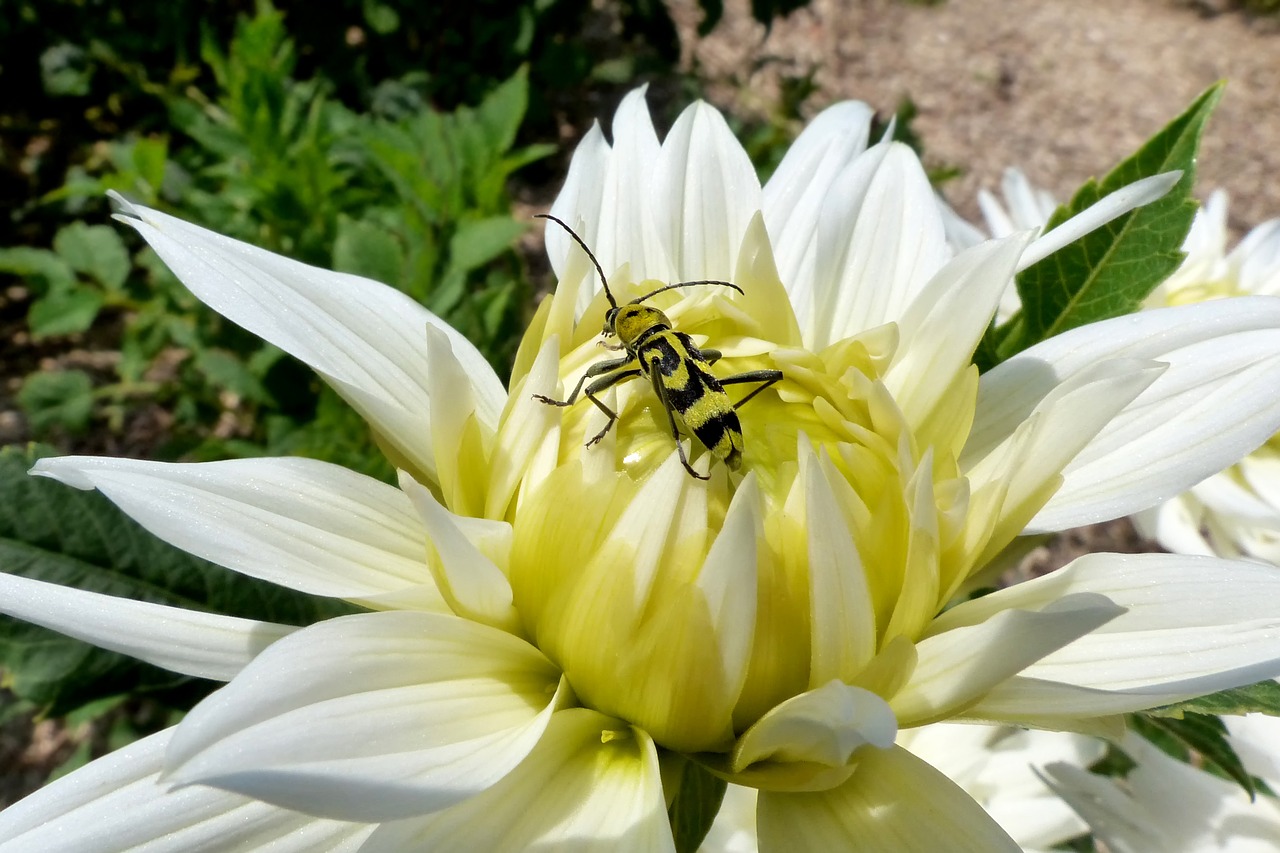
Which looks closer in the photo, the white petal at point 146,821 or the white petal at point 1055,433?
the white petal at point 146,821

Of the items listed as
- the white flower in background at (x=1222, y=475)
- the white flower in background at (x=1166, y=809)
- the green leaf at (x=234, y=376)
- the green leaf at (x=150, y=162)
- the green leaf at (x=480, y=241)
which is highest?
the green leaf at (x=150, y=162)

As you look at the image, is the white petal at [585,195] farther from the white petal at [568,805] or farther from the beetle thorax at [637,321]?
the white petal at [568,805]

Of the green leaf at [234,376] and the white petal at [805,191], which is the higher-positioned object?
the green leaf at [234,376]

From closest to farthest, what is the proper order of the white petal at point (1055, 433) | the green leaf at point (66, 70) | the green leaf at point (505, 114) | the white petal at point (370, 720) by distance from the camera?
the white petal at point (370, 720) → the white petal at point (1055, 433) → the green leaf at point (505, 114) → the green leaf at point (66, 70)

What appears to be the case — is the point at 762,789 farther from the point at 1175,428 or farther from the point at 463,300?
the point at 463,300

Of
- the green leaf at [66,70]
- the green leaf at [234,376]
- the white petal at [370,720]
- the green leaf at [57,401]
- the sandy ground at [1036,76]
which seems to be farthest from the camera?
the sandy ground at [1036,76]

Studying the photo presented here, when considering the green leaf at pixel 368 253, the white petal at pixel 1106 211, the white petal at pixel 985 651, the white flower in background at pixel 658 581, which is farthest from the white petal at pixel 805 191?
the green leaf at pixel 368 253
